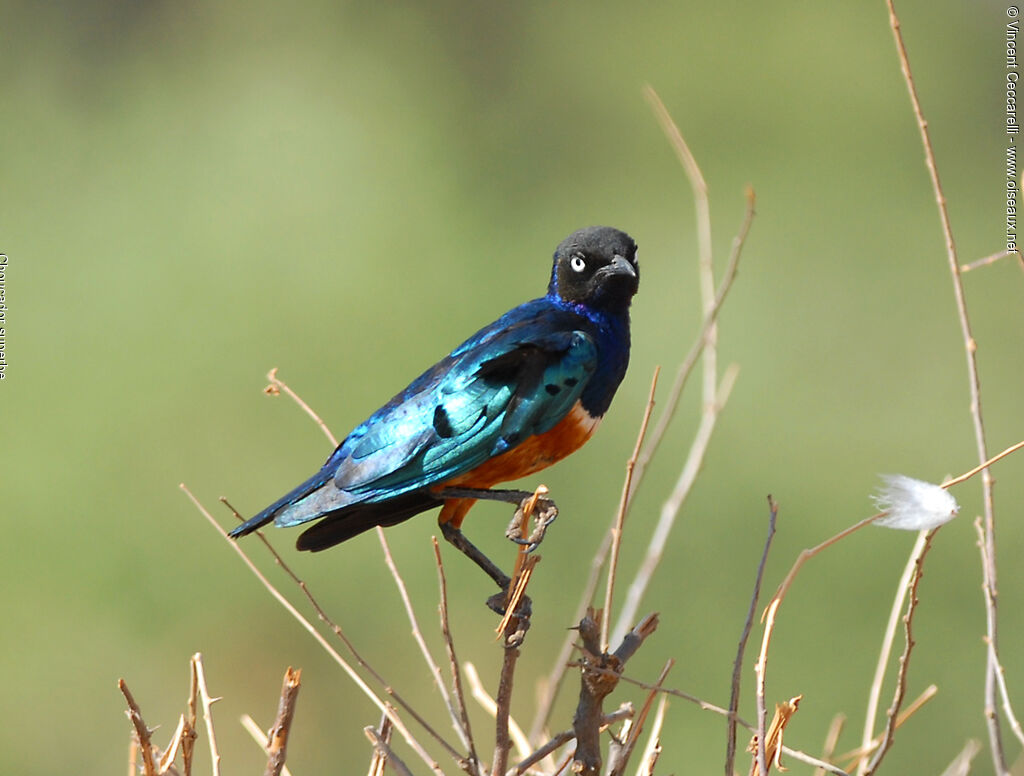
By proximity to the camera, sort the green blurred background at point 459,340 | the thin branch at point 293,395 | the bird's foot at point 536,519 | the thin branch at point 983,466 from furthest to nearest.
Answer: the green blurred background at point 459,340
the thin branch at point 293,395
the bird's foot at point 536,519
the thin branch at point 983,466

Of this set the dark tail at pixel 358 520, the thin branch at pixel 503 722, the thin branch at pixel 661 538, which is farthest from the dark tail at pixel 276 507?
the thin branch at pixel 661 538

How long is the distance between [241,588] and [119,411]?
1207 mm

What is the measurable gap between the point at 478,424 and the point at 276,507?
1.40 feet

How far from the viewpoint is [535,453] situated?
259 centimetres

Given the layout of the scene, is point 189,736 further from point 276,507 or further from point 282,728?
point 276,507

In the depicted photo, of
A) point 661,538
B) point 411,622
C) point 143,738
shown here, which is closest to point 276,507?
point 411,622

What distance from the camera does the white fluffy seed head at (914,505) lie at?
198cm

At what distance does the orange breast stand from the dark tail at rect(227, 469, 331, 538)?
26 cm

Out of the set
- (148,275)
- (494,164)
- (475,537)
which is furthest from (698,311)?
(148,275)

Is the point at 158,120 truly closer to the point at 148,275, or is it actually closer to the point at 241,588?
the point at 148,275

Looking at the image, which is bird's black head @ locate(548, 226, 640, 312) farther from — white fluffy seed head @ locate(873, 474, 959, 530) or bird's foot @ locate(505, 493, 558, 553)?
white fluffy seed head @ locate(873, 474, 959, 530)

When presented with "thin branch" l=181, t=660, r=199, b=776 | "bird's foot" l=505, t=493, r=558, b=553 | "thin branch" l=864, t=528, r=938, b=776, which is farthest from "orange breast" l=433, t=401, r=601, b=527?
"thin branch" l=864, t=528, r=938, b=776

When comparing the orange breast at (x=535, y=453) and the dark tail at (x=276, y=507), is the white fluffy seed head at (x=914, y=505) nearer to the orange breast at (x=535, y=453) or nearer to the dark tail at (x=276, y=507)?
the orange breast at (x=535, y=453)

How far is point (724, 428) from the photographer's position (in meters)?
6.90
